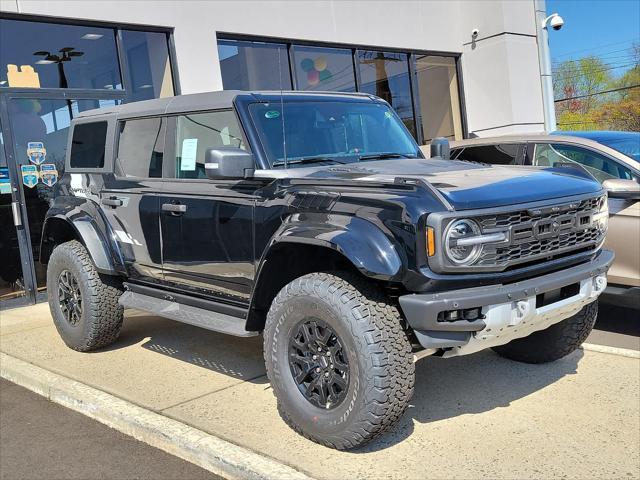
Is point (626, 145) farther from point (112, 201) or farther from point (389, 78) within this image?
point (389, 78)

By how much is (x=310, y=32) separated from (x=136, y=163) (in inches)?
256

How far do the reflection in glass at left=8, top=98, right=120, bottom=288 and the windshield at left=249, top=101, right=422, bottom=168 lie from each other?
16.0 feet

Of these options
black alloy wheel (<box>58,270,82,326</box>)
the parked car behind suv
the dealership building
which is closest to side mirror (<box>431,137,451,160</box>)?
the parked car behind suv

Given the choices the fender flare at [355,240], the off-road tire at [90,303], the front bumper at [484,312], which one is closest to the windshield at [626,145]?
the front bumper at [484,312]

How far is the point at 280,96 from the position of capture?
4.56 metres

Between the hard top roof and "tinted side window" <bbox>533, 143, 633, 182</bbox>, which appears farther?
"tinted side window" <bbox>533, 143, 633, 182</bbox>

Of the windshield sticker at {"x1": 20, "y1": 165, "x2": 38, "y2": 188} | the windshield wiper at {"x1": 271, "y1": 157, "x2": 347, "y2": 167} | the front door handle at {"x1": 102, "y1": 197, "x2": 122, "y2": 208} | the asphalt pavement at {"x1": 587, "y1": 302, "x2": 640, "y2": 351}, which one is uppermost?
the windshield sticker at {"x1": 20, "y1": 165, "x2": 38, "y2": 188}

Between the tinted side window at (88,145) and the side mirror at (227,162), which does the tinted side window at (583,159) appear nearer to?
the side mirror at (227,162)

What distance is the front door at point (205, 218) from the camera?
4.16 m

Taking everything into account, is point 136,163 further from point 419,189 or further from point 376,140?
point 419,189

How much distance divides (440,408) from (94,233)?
3072 millimetres

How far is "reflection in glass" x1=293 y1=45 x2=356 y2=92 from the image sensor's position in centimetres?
1120

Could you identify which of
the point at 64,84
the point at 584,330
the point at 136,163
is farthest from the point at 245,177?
the point at 64,84

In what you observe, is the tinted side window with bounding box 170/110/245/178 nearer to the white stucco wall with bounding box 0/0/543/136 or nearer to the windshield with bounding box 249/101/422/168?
the windshield with bounding box 249/101/422/168
